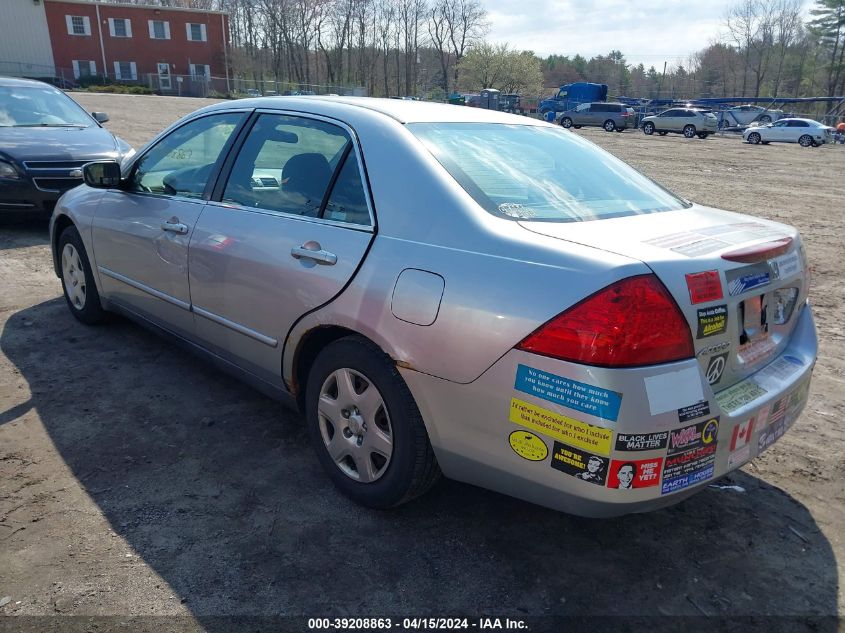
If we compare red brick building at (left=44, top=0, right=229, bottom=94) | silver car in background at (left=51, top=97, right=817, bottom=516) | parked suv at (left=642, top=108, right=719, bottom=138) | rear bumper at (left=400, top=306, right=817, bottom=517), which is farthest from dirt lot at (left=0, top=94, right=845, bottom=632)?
red brick building at (left=44, top=0, right=229, bottom=94)

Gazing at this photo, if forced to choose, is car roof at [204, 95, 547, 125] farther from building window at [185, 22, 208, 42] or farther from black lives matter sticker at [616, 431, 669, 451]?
building window at [185, 22, 208, 42]

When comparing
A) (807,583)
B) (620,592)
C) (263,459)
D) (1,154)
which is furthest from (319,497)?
(1,154)

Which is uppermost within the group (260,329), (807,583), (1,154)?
(1,154)

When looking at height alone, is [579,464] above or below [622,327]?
below

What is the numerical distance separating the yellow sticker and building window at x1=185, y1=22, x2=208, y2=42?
217ft

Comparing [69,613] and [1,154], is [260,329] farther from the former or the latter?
[1,154]

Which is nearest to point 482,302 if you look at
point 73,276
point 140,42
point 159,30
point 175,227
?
point 175,227

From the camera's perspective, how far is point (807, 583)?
2.46 metres

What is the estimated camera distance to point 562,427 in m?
2.07

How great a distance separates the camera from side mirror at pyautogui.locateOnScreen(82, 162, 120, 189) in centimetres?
425

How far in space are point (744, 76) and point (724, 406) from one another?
95.9 m

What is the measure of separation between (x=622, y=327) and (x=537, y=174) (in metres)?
1.13

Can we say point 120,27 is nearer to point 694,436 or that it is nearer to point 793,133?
point 793,133

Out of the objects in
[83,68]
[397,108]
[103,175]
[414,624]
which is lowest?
[414,624]
